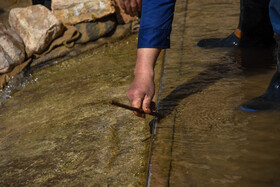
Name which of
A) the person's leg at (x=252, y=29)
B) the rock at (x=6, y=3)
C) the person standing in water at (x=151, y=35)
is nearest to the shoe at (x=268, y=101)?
the person standing in water at (x=151, y=35)

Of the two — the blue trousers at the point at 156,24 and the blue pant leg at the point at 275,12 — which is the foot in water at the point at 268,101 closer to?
the blue pant leg at the point at 275,12

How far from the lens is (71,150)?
233cm

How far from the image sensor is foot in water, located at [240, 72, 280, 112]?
1.92 meters

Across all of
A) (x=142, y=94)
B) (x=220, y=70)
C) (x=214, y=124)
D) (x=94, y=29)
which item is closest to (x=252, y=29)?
(x=220, y=70)

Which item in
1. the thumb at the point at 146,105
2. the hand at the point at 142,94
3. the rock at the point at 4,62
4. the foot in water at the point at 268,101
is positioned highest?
the hand at the point at 142,94

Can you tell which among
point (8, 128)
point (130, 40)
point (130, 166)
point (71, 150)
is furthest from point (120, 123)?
point (130, 40)

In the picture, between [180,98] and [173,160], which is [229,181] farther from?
[180,98]

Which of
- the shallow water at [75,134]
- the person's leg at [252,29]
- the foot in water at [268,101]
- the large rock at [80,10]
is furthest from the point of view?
the large rock at [80,10]

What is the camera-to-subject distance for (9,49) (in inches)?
163

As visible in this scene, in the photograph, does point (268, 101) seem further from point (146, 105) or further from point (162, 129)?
point (146, 105)

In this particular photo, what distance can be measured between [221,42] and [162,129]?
1501mm

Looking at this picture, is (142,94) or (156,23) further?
(156,23)

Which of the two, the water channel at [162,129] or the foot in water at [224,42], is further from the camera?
the foot in water at [224,42]

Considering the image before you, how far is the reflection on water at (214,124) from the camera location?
1486 mm
